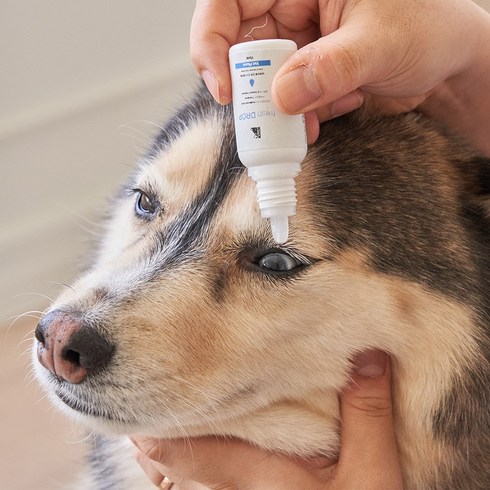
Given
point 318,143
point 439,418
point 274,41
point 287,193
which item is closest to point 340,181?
point 318,143

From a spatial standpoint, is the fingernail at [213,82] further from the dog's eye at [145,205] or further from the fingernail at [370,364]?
the fingernail at [370,364]

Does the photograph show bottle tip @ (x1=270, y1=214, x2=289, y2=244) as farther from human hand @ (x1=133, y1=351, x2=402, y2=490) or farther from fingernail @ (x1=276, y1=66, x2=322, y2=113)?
human hand @ (x1=133, y1=351, x2=402, y2=490)

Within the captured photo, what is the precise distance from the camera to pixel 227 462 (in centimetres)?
133

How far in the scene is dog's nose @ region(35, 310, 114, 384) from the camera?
1.08 m

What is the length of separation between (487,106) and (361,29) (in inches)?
24.1

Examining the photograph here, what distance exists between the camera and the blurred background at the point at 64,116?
2637 mm

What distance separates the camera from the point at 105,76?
2.78 metres

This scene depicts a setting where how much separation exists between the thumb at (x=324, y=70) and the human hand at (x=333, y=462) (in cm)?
50

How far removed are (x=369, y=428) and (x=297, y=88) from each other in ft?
2.14

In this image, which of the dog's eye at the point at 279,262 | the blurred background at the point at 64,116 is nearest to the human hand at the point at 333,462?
the dog's eye at the point at 279,262

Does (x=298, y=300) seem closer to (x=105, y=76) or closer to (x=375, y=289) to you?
(x=375, y=289)

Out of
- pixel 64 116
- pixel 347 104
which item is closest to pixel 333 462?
pixel 347 104

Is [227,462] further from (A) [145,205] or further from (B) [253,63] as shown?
(B) [253,63]

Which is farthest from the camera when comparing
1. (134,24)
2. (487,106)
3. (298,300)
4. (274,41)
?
(134,24)
